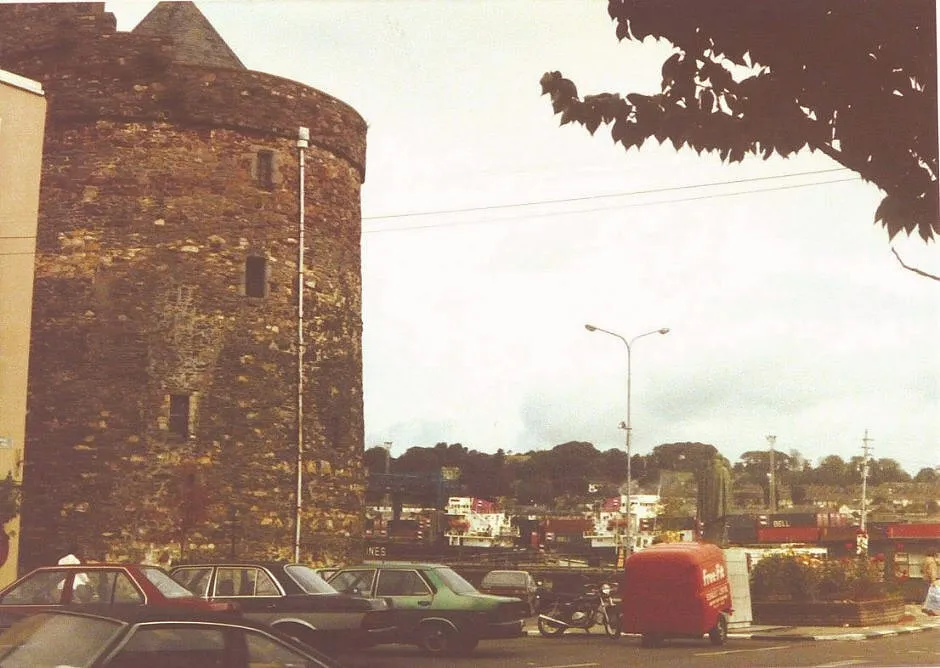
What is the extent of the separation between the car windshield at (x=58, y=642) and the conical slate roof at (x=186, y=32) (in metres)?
19.8

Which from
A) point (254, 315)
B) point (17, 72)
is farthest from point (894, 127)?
point (17, 72)

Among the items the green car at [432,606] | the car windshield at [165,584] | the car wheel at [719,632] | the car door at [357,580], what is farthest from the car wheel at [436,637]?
the car wheel at [719,632]

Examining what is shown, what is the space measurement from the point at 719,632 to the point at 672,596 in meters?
1.04

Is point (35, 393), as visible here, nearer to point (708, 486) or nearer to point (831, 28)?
point (708, 486)

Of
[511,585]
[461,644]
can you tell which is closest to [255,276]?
[511,585]

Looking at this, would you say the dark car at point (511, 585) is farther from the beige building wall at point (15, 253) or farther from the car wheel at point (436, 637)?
the car wheel at point (436, 637)

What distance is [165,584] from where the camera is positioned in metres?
12.4

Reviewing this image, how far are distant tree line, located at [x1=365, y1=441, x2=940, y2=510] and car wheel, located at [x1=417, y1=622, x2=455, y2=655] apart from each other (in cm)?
235

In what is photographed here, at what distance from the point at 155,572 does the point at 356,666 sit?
230 cm

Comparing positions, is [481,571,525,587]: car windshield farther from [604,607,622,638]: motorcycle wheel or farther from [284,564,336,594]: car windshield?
[284,564,336,594]: car windshield

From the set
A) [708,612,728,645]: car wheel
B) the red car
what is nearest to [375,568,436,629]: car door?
the red car

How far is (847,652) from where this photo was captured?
1800 centimetres

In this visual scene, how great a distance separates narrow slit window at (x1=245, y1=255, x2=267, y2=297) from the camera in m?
27.1

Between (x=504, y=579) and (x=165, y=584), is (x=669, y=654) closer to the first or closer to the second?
(x=165, y=584)
